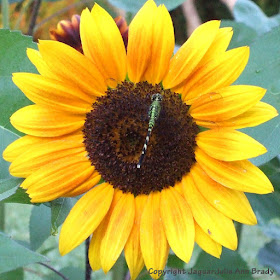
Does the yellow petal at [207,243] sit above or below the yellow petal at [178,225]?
below

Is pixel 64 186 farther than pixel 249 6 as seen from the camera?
No

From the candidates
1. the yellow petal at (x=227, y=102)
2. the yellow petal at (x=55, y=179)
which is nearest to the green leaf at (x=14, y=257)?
the yellow petal at (x=55, y=179)

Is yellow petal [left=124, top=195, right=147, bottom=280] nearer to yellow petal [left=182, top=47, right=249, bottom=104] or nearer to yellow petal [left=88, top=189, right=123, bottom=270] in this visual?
yellow petal [left=88, top=189, right=123, bottom=270]

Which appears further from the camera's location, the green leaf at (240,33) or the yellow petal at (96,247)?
the green leaf at (240,33)

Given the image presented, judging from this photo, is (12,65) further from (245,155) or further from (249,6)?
(249,6)

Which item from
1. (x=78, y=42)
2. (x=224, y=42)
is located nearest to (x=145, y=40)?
(x=224, y=42)

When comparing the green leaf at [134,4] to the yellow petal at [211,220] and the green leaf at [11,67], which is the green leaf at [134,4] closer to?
the green leaf at [11,67]
